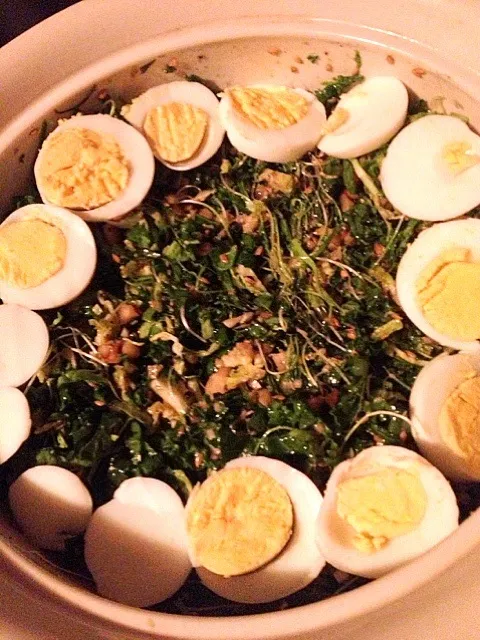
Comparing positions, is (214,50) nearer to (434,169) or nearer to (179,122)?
(179,122)

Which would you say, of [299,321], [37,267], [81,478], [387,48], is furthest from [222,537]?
[387,48]

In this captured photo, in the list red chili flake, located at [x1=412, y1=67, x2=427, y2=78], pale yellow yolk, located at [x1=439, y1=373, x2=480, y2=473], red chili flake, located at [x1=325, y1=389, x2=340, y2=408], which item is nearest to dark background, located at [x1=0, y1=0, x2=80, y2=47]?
red chili flake, located at [x1=412, y1=67, x2=427, y2=78]

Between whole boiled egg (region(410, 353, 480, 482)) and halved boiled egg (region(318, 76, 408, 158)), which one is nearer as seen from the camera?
whole boiled egg (region(410, 353, 480, 482))

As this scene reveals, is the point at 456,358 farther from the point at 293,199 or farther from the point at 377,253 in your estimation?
the point at 293,199

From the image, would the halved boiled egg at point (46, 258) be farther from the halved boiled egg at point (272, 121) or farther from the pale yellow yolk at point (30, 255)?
the halved boiled egg at point (272, 121)

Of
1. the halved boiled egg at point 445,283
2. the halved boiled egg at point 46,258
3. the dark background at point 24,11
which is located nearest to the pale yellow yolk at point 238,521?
the halved boiled egg at point 445,283

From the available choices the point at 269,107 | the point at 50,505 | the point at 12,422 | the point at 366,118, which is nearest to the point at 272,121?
the point at 269,107

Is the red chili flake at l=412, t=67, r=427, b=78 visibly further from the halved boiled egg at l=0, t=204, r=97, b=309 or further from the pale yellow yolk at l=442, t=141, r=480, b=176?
the halved boiled egg at l=0, t=204, r=97, b=309
